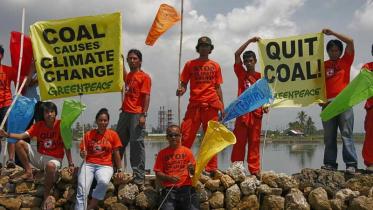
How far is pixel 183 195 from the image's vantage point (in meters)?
6.42

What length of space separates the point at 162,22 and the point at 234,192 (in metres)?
3.04

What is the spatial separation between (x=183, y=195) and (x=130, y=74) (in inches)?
81.6

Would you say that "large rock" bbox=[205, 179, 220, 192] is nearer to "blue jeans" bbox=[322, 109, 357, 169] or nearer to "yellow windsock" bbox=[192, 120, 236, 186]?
"yellow windsock" bbox=[192, 120, 236, 186]

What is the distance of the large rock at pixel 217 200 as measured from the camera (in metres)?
6.93

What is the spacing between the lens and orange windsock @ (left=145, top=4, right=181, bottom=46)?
779 cm

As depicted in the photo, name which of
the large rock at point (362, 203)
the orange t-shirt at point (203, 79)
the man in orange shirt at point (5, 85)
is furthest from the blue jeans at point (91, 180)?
the large rock at point (362, 203)

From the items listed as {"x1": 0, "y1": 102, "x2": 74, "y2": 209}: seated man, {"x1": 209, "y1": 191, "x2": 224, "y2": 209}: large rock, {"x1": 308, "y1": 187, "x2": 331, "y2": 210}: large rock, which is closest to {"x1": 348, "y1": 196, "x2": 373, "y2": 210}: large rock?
{"x1": 308, "y1": 187, "x2": 331, "y2": 210}: large rock

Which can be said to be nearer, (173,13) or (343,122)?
(343,122)

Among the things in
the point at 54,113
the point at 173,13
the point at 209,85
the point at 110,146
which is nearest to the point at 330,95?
the point at 209,85

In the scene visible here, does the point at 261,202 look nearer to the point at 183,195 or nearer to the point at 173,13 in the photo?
the point at 183,195

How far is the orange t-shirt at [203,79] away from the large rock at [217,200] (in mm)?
1433

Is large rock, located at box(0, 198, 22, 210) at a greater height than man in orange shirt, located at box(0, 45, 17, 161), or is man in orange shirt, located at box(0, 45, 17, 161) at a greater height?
man in orange shirt, located at box(0, 45, 17, 161)

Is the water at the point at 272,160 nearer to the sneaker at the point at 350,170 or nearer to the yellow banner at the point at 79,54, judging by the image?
the sneaker at the point at 350,170

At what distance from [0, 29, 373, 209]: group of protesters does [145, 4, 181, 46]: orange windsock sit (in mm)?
773
